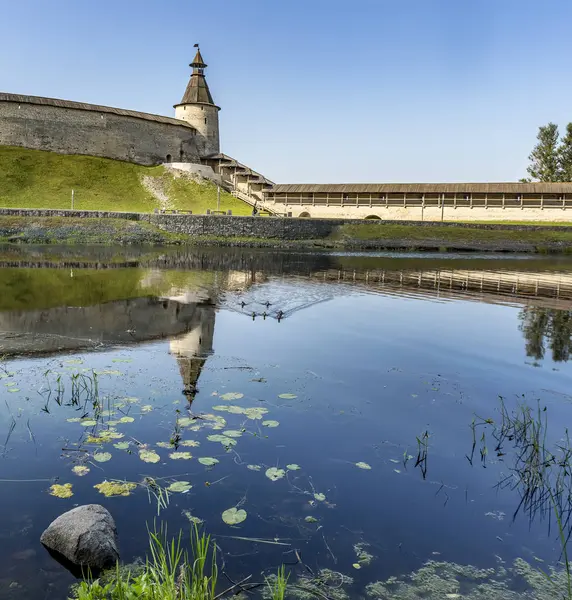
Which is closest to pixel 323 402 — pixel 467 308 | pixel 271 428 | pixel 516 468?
pixel 271 428

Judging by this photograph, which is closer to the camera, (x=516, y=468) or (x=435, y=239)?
(x=516, y=468)

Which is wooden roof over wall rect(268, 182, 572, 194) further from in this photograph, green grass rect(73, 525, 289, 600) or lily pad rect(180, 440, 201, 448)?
green grass rect(73, 525, 289, 600)

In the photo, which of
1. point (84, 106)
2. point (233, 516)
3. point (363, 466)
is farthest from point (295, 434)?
point (84, 106)

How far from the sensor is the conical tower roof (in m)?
60.2

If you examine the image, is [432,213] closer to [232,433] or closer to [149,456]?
[232,433]

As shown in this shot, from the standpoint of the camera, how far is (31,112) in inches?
2003

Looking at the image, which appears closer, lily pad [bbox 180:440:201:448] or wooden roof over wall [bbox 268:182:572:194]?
lily pad [bbox 180:440:201:448]

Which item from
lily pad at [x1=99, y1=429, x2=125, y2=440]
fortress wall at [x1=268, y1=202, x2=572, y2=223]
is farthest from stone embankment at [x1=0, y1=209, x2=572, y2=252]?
lily pad at [x1=99, y1=429, x2=125, y2=440]

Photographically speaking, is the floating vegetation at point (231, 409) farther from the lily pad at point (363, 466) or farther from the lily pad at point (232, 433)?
the lily pad at point (363, 466)

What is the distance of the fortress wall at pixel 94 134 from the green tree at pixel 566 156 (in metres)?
39.4

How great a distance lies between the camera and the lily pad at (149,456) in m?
5.70

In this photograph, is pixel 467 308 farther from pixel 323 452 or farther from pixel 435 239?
pixel 435 239

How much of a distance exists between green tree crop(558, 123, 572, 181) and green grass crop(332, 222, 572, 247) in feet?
90.4

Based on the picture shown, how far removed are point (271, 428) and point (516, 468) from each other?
2.52 metres
